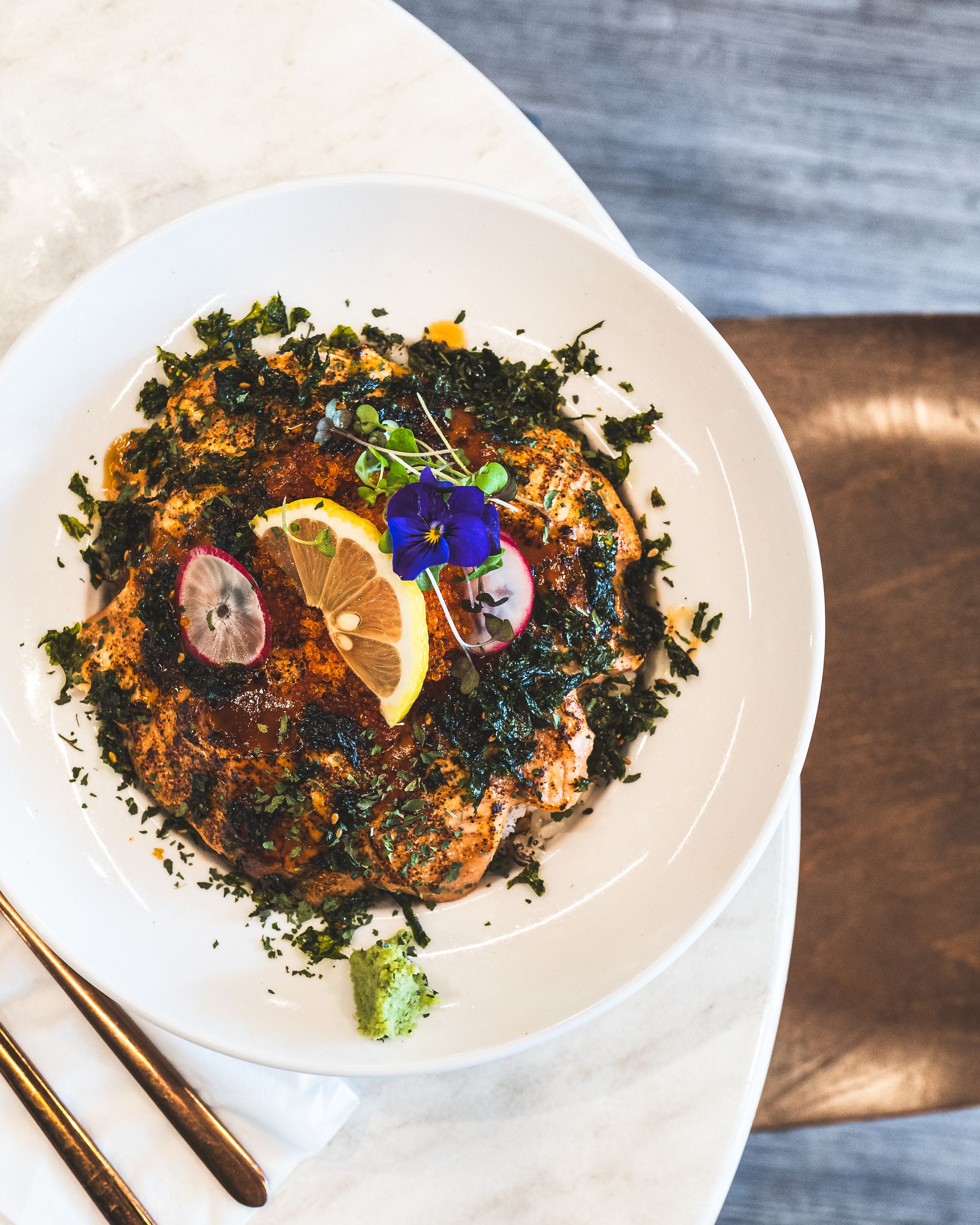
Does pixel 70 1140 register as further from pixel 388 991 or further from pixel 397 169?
pixel 397 169

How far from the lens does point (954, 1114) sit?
15.6 feet

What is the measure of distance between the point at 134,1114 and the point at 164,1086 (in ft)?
0.67

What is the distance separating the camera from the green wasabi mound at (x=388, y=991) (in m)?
3.00

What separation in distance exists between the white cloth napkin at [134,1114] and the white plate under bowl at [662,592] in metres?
0.53

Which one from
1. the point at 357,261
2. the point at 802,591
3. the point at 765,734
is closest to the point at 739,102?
the point at 357,261

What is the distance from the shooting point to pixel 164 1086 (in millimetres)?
3389

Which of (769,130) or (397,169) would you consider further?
(769,130)

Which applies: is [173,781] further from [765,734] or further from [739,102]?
[739,102]

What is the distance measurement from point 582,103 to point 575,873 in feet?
13.6

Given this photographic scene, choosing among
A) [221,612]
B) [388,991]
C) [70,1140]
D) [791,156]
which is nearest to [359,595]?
[221,612]

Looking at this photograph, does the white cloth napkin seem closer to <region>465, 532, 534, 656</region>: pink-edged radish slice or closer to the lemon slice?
the lemon slice

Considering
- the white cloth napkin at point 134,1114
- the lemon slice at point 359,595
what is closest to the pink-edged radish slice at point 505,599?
the lemon slice at point 359,595

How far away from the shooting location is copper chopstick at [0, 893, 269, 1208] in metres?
3.39

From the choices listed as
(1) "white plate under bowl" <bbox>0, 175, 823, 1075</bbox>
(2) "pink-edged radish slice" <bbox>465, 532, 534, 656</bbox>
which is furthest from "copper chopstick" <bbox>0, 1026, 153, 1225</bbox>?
(2) "pink-edged radish slice" <bbox>465, 532, 534, 656</bbox>
